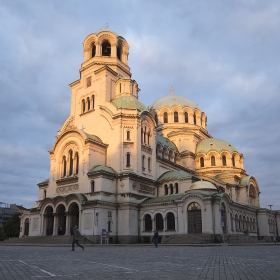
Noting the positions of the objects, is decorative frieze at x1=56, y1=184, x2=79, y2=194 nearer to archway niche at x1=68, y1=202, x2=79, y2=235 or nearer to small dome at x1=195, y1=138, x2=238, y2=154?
archway niche at x1=68, y1=202, x2=79, y2=235

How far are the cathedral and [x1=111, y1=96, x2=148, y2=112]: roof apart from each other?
0.46 feet

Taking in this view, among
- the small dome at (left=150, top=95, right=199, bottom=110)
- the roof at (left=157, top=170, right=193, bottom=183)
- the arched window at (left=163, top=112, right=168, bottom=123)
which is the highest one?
the small dome at (left=150, top=95, right=199, bottom=110)

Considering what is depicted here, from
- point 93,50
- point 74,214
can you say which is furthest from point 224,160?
point 74,214

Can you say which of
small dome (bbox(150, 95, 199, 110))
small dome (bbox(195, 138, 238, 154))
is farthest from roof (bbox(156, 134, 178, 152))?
small dome (bbox(150, 95, 199, 110))

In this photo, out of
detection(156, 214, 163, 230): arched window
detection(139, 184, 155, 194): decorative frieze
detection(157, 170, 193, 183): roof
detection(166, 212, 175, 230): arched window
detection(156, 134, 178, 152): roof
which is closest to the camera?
detection(166, 212, 175, 230): arched window

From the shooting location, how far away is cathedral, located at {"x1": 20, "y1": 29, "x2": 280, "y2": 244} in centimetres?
3656

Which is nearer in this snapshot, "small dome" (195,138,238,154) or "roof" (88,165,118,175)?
"roof" (88,165,118,175)

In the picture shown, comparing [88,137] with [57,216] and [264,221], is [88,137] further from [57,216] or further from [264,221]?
[264,221]

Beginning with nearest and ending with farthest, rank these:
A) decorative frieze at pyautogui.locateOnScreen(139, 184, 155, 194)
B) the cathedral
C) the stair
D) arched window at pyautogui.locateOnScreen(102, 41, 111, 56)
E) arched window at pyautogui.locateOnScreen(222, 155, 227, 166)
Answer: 1. the stair
2. the cathedral
3. decorative frieze at pyautogui.locateOnScreen(139, 184, 155, 194)
4. arched window at pyautogui.locateOnScreen(102, 41, 111, 56)
5. arched window at pyautogui.locateOnScreen(222, 155, 227, 166)

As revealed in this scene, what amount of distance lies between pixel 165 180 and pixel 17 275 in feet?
117

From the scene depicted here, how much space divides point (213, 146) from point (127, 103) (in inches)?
814

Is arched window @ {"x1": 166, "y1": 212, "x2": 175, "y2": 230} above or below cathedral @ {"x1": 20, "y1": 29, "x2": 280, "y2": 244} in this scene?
below

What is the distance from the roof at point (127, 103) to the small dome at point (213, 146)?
55.3 ft

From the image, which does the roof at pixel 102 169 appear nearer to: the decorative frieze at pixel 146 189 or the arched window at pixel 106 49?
the decorative frieze at pixel 146 189
